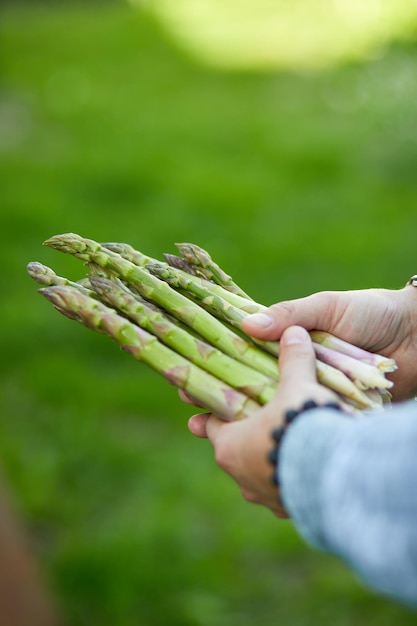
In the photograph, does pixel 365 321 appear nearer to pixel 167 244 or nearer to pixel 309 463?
pixel 309 463

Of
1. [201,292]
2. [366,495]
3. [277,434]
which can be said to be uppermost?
→ [201,292]

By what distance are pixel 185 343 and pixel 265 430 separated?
49 cm

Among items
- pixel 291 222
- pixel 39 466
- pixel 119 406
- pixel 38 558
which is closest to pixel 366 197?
pixel 291 222

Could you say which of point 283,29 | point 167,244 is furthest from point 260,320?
point 283,29

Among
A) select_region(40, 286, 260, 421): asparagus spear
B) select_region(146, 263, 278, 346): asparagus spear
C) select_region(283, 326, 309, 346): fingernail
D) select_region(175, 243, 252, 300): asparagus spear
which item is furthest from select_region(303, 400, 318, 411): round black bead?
select_region(175, 243, 252, 300): asparagus spear

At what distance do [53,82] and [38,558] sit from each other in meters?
8.65

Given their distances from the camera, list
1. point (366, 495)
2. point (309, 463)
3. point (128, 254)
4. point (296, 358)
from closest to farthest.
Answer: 1. point (366, 495)
2. point (309, 463)
3. point (296, 358)
4. point (128, 254)

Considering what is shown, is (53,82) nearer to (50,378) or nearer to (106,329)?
(50,378)

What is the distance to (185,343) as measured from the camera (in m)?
2.46

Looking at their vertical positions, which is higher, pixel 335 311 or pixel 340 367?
pixel 335 311

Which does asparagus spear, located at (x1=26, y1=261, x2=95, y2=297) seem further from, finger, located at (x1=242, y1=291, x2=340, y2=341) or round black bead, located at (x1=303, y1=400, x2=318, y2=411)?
round black bead, located at (x1=303, y1=400, x2=318, y2=411)

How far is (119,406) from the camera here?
5.48 meters

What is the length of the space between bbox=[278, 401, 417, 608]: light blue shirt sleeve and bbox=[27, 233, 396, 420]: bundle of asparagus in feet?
1.62

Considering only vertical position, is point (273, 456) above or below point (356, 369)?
below
